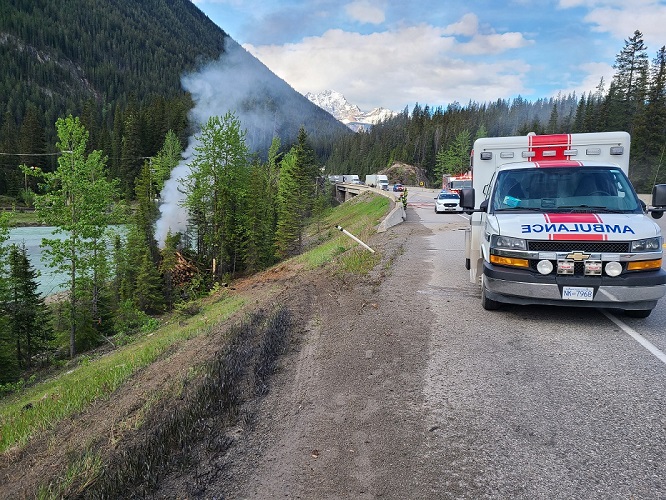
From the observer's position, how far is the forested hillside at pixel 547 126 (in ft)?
178

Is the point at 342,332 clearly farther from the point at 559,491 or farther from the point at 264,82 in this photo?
the point at 264,82

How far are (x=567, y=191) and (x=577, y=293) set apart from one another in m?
1.78

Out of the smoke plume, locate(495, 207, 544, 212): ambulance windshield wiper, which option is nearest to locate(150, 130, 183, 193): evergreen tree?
the smoke plume

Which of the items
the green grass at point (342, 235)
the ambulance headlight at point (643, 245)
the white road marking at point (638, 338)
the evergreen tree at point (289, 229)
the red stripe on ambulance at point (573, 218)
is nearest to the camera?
the white road marking at point (638, 338)

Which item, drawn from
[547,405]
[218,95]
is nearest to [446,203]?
[547,405]

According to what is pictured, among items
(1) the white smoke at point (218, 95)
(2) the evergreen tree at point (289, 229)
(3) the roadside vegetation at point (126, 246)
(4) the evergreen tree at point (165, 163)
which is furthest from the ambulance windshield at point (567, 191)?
(4) the evergreen tree at point (165, 163)

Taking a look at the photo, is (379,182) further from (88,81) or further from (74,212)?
(88,81)

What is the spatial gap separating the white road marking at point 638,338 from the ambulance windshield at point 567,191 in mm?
1546

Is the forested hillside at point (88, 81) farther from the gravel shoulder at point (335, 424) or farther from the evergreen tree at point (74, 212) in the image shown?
the gravel shoulder at point (335, 424)

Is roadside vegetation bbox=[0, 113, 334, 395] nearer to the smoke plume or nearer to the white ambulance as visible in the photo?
the smoke plume

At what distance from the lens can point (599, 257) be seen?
565cm

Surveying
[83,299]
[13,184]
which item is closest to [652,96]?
[83,299]

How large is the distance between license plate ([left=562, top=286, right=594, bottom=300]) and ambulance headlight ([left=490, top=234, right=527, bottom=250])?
0.75m

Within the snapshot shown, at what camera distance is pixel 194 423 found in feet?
12.0
